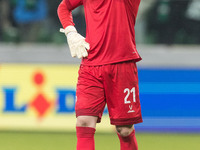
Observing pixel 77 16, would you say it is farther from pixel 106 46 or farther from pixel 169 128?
pixel 106 46

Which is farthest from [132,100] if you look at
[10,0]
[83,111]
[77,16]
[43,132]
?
[10,0]

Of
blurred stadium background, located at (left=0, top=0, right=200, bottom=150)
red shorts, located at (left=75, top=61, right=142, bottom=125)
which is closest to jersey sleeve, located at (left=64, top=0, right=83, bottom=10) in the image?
red shorts, located at (left=75, top=61, right=142, bottom=125)

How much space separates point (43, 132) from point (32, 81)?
2.27 ft

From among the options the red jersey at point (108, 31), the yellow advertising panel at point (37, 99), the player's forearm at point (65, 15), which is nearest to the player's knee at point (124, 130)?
the red jersey at point (108, 31)

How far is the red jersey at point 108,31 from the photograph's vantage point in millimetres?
3598

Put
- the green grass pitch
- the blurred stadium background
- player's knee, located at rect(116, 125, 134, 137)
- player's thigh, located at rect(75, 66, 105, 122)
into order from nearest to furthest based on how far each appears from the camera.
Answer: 1. player's thigh, located at rect(75, 66, 105, 122)
2. player's knee, located at rect(116, 125, 134, 137)
3. the green grass pitch
4. the blurred stadium background

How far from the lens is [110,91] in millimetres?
3615

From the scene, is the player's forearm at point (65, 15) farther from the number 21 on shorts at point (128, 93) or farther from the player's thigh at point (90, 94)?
the number 21 on shorts at point (128, 93)

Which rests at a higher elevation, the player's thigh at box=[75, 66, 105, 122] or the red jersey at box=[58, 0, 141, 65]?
the red jersey at box=[58, 0, 141, 65]

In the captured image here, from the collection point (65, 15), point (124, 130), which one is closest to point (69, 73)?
point (65, 15)

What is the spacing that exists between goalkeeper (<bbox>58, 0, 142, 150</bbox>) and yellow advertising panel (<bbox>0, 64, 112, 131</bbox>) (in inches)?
137

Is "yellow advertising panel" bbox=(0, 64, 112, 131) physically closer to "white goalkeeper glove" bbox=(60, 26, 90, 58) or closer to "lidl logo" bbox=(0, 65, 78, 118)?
"lidl logo" bbox=(0, 65, 78, 118)

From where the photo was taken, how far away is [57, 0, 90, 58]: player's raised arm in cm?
359

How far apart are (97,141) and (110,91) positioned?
8.93 feet
